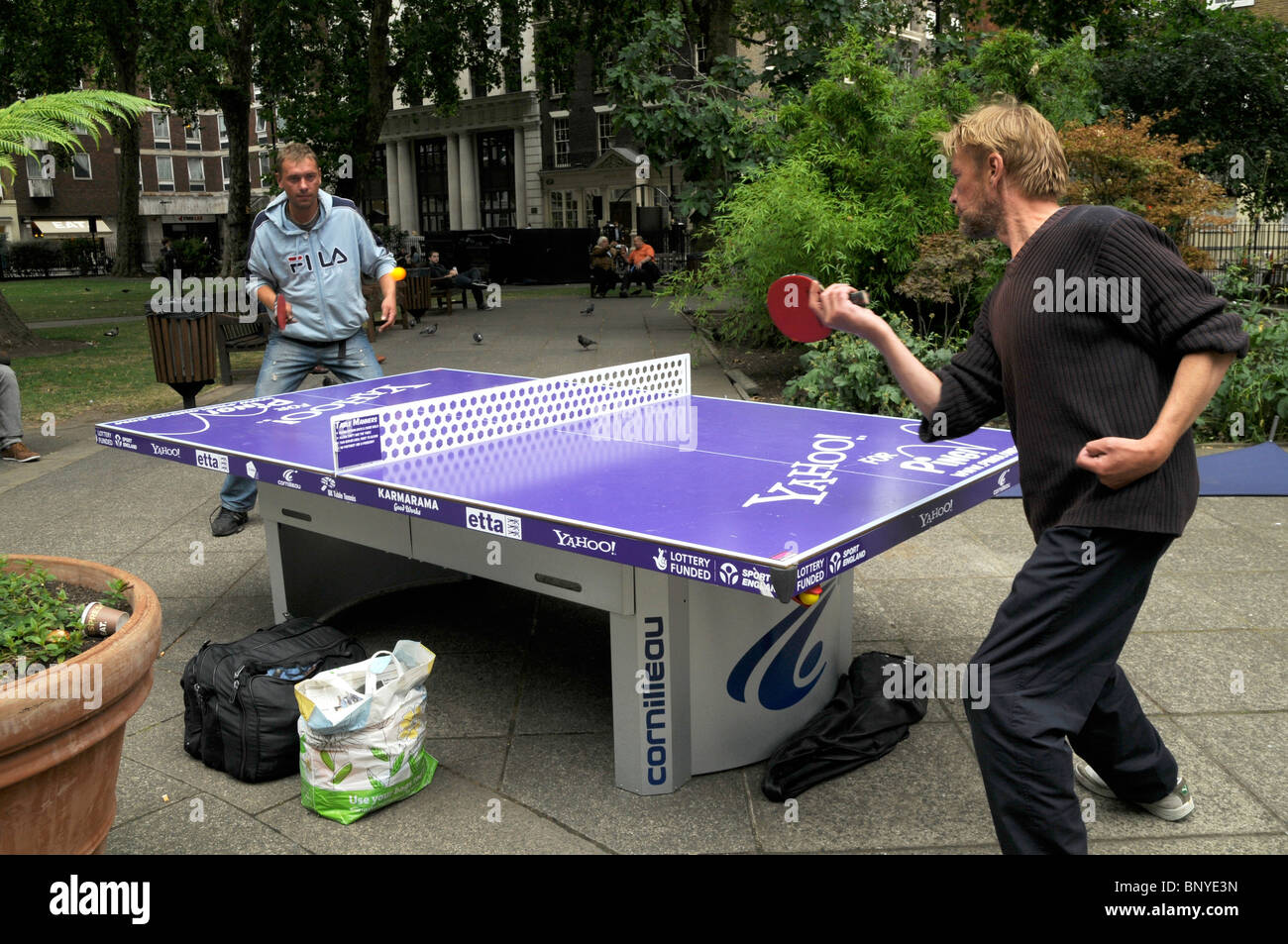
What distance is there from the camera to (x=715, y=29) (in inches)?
795

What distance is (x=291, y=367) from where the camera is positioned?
6957 mm

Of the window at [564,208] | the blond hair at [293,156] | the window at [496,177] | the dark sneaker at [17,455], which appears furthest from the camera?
the window at [496,177]

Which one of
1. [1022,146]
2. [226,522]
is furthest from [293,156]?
[1022,146]

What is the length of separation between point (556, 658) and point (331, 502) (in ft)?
4.21

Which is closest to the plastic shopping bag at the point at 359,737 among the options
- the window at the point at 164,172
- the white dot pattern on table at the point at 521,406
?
the white dot pattern on table at the point at 521,406

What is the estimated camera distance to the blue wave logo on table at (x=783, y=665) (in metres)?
3.91

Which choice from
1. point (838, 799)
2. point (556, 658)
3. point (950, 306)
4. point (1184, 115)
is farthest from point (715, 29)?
point (838, 799)

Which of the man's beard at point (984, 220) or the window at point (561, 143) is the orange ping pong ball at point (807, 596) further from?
the window at point (561, 143)

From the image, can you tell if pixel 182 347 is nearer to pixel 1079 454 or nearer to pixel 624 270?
pixel 1079 454

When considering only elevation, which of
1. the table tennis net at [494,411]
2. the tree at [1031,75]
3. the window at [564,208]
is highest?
the window at [564,208]

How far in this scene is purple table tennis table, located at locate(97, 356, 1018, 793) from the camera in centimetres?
325

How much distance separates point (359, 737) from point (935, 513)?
80.7 inches

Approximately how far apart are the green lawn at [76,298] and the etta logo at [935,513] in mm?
22850

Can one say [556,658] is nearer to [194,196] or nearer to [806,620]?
[806,620]
